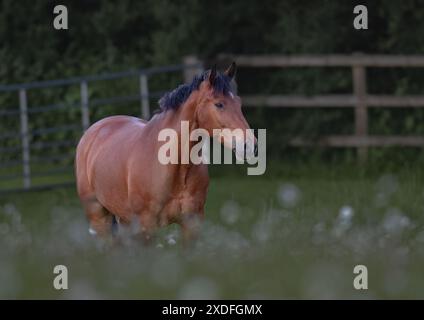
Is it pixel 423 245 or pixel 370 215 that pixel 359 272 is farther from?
pixel 370 215

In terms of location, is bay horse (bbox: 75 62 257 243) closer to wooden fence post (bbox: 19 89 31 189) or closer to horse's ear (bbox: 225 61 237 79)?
horse's ear (bbox: 225 61 237 79)

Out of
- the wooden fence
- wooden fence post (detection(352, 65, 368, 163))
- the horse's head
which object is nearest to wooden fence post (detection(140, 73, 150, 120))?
the wooden fence

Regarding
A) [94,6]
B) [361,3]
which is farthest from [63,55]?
[361,3]

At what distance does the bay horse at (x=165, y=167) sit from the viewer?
6406mm

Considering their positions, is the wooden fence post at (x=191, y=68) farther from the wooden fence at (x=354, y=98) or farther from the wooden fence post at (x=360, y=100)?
the wooden fence post at (x=360, y=100)

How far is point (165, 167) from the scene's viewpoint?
6648 mm

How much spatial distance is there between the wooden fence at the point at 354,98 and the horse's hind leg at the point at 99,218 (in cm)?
726

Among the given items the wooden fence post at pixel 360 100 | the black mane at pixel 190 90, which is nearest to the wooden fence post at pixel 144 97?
the wooden fence post at pixel 360 100

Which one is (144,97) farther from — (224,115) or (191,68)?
(224,115)

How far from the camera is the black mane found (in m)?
6.41

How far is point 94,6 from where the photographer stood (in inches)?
661

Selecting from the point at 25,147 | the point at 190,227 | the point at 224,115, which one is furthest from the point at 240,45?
the point at 190,227

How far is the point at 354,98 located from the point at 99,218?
768 centimetres

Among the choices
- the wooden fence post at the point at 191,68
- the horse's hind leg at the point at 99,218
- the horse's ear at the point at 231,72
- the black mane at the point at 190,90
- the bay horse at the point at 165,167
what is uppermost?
the wooden fence post at the point at 191,68
